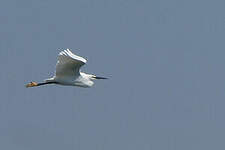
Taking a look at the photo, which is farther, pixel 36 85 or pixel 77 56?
pixel 36 85

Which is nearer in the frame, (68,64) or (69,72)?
(68,64)

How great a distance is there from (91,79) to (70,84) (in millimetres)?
5985

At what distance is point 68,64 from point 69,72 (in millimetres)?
2277

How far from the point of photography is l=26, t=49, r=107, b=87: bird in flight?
210 feet

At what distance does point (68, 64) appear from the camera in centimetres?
6550

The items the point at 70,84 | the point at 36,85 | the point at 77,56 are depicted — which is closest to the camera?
the point at 77,56

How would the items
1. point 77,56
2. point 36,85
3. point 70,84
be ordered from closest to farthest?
point 77,56
point 70,84
point 36,85

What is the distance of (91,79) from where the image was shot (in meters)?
74.6

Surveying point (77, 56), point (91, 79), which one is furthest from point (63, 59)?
point (91, 79)

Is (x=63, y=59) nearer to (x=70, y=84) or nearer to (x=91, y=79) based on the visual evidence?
(x=70, y=84)

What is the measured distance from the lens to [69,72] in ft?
222

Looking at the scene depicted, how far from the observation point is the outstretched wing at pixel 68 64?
6375 cm

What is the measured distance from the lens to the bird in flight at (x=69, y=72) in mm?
64000

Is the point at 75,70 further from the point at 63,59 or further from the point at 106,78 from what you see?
the point at 106,78
